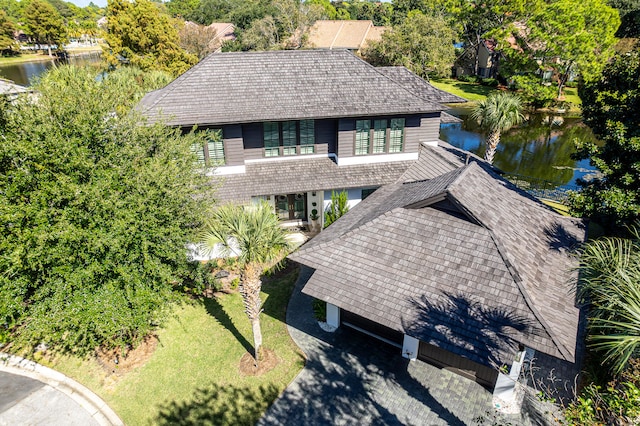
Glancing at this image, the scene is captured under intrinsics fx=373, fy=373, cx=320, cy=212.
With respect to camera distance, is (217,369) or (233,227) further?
(217,369)

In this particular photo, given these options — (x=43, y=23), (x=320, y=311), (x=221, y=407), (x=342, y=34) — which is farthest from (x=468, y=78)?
(x=43, y=23)

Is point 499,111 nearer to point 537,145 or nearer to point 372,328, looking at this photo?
point 372,328

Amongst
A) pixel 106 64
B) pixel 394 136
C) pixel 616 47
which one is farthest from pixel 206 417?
pixel 616 47

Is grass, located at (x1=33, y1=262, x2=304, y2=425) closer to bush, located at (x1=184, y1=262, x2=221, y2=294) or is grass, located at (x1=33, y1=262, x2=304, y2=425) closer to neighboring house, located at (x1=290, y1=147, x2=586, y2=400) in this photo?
bush, located at (x1=184, y1=262, x2=221, y2=294)

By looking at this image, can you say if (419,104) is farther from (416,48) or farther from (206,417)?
(416,48)

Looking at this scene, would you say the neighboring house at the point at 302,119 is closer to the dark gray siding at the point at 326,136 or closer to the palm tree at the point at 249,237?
the dark gray siding at the point at 326,136

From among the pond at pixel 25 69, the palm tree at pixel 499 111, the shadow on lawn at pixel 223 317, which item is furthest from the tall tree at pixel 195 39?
the shadow on lawn at pixel 223 317
